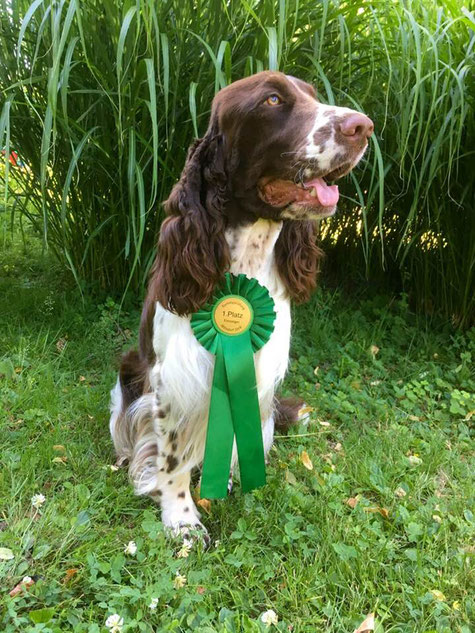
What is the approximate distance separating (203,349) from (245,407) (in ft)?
0.78

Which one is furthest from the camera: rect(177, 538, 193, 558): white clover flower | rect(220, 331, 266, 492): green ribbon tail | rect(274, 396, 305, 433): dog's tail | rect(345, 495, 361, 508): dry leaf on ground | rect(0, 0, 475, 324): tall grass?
rect(274, 396, 305, 433): dog's tail

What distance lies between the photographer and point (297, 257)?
1796 millimetres

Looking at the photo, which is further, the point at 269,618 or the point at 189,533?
the point at 189,533

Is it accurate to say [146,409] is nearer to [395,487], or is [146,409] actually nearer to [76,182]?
[395,487]

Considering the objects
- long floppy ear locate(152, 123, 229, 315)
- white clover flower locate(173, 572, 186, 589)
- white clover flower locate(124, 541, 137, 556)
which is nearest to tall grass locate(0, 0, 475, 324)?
long floppy ear locate(152, 123, 229, 315)

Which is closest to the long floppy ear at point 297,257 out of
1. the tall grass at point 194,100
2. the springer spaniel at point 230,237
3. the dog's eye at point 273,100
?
the springer spaniel at point 230,237

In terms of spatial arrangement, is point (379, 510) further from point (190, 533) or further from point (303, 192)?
point (303, 192)

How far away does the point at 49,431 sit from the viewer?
7.03 ft

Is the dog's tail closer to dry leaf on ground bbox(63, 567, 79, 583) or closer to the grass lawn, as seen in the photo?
the grass lawn

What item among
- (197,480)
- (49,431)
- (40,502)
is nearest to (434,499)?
(197,480)

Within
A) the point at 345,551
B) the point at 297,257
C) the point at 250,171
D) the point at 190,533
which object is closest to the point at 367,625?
the point at 345,551

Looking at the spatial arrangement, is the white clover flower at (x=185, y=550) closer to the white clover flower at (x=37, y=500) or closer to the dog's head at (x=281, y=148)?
the white clover flower at (x=37, y=500)

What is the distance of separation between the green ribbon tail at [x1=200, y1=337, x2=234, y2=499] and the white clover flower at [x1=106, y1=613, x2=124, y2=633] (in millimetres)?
511

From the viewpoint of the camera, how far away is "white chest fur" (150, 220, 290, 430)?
66.2 inches
